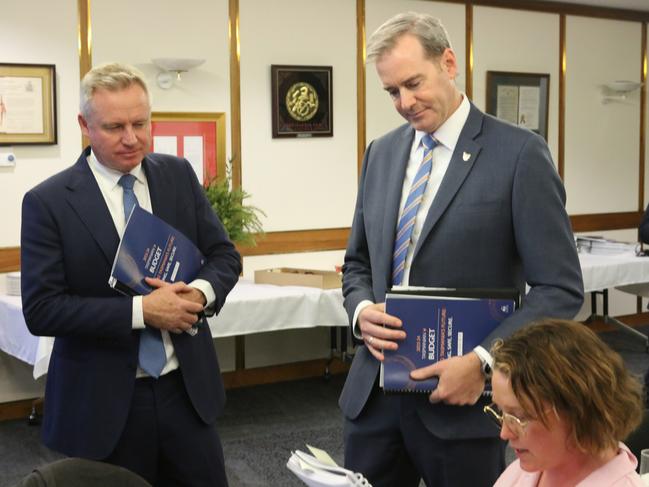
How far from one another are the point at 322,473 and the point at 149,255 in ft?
2.98

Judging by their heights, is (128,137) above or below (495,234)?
above

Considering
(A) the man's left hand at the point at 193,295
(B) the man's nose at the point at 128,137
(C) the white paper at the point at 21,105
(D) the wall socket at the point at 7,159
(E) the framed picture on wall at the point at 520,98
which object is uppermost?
(E) the framed picture on wall at the point at 520,98

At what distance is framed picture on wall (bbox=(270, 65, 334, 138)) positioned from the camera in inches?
233

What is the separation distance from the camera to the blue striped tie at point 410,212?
1989 mm

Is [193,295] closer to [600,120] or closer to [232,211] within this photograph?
[232,211]

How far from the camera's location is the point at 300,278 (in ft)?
17.2

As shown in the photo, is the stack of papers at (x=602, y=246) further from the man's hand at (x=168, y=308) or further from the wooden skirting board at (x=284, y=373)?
the man's hand at (x=168, y=308)

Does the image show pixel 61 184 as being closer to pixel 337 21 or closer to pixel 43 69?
pixel 43 69

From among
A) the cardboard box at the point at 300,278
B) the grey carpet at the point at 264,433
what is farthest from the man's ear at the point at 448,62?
the cardboard box at the point at 300,278

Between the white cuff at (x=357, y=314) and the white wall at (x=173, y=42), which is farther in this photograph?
the white wall at (x=173, y=42)

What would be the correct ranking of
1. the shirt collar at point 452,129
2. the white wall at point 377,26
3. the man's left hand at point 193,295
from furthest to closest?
1. the white wall at point 377,26
2. the man's left hand at point 193,295
3. the shirt collar at point 452,129

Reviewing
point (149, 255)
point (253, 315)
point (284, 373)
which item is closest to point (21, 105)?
point (253, 315)

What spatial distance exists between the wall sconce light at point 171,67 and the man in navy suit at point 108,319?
10.8ft

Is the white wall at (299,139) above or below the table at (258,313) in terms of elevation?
above
